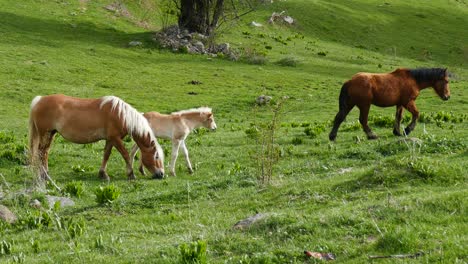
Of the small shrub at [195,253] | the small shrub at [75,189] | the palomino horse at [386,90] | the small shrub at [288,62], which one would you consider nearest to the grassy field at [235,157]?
the small shrub at [75,189]

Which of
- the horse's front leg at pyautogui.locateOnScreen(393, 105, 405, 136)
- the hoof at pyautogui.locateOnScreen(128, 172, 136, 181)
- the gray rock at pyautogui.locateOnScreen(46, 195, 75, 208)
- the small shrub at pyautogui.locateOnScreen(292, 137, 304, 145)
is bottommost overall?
the hoof at pyautogui.locateOnScreen(128, 172, 136, 181)

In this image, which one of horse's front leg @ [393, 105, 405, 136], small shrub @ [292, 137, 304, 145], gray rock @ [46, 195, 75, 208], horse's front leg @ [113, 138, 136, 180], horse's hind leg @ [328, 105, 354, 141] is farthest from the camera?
horse's front leg @ [393, 105, 405, 136]

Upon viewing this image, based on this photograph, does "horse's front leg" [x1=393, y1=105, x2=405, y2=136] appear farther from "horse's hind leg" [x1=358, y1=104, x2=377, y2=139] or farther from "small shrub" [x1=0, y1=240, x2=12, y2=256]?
"small shrub" [x1=0, y1=240, x2=12, y2=256]

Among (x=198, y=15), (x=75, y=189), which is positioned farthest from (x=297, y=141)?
(x=198, y=15)

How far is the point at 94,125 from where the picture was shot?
621 inches

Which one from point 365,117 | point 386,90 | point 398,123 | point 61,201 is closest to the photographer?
point 61,201

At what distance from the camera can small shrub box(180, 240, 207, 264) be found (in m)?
7.31

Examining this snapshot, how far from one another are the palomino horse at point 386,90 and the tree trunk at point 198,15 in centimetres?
2662

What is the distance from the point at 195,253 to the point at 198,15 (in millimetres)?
38983

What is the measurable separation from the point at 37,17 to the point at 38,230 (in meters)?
36.1

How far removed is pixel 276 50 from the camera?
45875mm

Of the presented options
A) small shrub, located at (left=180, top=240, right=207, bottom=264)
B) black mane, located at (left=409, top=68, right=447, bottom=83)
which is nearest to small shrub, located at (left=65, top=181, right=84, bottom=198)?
small shrub, located at (left=180, top=240, right=207, bottom=264)

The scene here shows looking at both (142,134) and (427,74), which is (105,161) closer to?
(142,134)

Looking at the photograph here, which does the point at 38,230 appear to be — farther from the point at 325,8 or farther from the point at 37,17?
the point at 325,8
